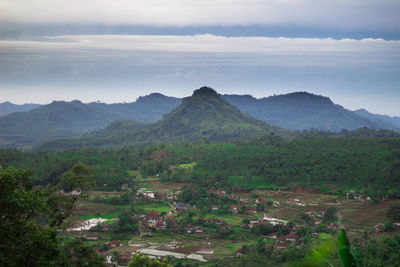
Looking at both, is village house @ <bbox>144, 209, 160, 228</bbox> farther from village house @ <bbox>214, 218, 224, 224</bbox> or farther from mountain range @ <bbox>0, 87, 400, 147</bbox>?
mountain range @ <bbox>0, 87, 400, 147</bbox>

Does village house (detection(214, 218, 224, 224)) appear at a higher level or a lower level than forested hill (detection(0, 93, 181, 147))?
higher

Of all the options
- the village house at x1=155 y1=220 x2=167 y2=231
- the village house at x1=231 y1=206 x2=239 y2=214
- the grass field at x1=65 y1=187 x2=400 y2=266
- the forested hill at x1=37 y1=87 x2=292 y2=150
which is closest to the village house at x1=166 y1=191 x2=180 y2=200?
the grass field at x1=65 y1=187 x2=400 y2=266

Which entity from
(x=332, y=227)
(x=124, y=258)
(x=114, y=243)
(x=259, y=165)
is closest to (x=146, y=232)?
(x=114, y=243)

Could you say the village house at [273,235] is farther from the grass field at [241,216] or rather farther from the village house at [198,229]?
the village house at [198,229]

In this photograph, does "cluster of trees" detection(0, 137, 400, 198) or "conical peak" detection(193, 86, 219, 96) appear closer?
"cluster of trees" detection(0, 137, 400, 198)

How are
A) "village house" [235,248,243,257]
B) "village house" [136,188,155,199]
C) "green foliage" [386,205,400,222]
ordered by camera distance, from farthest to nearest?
"village house" [136,188,155,199]
"green foliage" [386,205,400,222]
"village house" [235,248,243,257]

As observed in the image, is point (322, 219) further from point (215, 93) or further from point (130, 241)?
point (215, 93)

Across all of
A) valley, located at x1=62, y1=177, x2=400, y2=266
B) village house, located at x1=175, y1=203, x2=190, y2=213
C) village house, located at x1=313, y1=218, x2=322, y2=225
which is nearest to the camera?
valley, located at x1=62, y1=177, x2=400, y2=266
